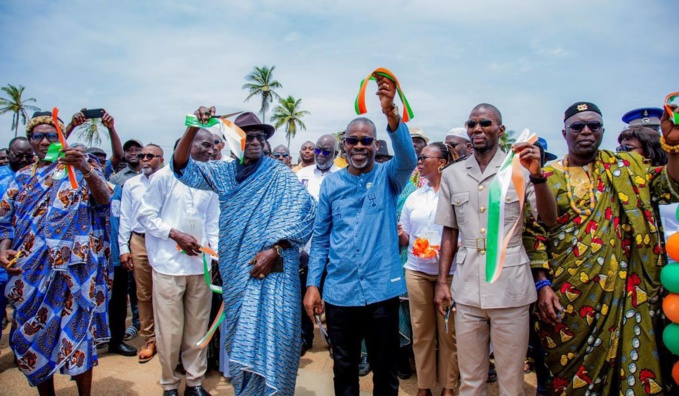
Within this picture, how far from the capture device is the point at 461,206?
9.91ft

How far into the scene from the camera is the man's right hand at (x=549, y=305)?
285 centimetres

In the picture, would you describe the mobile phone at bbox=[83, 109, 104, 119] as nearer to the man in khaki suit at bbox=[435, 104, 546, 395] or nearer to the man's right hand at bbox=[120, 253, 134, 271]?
the man's right hand at bbox=[120, 253, 134, 271]

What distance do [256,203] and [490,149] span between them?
5.68 ft

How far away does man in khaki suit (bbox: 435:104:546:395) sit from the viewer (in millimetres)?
2766

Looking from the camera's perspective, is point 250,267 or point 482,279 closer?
point 482,279

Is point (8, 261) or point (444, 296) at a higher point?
point (8, 261)

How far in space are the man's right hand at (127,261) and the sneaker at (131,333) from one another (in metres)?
1.41

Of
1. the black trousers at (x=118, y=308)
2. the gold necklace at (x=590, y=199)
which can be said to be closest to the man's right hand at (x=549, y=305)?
the gold necklace at (x=590, y=199)

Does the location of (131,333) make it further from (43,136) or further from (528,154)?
(528,154)

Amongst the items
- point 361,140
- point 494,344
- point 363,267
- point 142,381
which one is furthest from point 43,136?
point 494,344

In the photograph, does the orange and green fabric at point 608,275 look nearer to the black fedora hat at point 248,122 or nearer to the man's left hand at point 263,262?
the man's left hand at point 263,262

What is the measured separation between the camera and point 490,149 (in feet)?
9.77

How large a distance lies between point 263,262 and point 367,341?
0.93m

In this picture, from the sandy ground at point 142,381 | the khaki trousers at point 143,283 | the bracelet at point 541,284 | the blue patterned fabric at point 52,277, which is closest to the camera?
the bracelet at point 541,284
